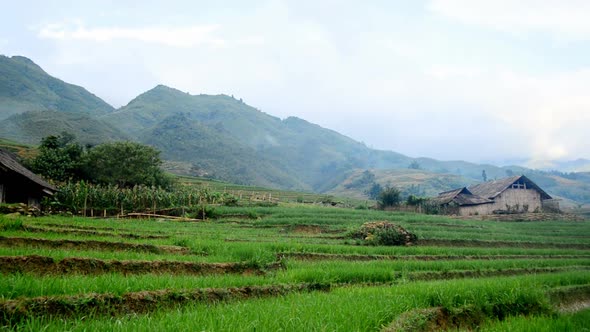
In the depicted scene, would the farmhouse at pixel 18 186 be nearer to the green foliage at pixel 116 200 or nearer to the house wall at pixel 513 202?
the green foliage at pixel 116 200

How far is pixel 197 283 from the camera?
748 centimetres

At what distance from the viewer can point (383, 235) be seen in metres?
22.2

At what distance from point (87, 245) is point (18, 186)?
17224 mm

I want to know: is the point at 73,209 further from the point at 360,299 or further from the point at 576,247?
the point at 576,247

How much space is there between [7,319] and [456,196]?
2161 inches

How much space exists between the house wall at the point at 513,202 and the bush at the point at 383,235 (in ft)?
106

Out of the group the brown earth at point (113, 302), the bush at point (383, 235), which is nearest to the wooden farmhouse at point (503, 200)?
the bush at point (383, 235)

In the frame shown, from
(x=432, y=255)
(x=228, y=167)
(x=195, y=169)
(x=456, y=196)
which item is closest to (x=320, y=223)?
(x=432, y=255)

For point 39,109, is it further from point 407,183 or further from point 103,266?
point 103,266

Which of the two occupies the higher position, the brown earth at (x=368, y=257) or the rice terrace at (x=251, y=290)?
the rice terrace at (x=251, y=290)

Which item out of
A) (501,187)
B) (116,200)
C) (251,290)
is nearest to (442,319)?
(251,290)

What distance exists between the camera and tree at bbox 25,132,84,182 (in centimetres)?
3600

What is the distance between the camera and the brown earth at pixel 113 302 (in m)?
4.86

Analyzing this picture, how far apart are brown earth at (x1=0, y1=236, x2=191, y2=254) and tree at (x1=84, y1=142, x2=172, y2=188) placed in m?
29.9
